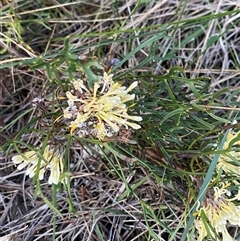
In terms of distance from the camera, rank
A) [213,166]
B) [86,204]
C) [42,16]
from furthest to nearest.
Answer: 1. [42,16]
2. [86,204]
3. [213,166]

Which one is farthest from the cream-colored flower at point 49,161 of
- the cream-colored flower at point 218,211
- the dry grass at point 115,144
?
the cream-colored flower at point 218,211

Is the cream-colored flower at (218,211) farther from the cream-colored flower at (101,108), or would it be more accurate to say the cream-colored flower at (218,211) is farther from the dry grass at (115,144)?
the cream-colored flower at (101,108)

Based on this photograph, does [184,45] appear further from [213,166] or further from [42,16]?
[213,166]

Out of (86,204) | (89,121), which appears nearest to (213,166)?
(89,121)

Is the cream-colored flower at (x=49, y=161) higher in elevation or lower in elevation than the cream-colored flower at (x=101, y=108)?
lower

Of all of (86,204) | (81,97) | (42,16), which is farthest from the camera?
(42,16)

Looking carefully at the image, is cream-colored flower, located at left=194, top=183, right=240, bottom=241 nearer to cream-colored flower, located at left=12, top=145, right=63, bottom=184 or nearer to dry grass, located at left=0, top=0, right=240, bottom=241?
dry grass, located at left=0, top=0, right=240, bottom=241

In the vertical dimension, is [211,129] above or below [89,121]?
below
